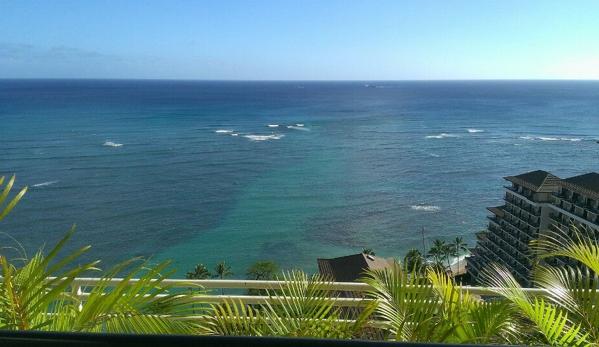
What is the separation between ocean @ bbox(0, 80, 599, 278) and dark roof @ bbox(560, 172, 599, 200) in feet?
19.3

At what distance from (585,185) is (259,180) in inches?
739

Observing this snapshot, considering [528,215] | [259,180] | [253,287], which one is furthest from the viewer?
[259,180]

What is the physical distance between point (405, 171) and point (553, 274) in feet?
104

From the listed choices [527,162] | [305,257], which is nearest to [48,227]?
[305,257]

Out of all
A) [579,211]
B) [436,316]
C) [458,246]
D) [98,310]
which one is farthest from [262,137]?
[98,310]

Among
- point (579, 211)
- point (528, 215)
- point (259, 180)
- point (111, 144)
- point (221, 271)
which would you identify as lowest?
point (259, 180)

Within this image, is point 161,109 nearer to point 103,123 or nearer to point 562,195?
point 103,123

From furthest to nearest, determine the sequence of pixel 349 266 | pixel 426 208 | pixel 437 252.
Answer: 1. pixel 426 208
2. pixel 437 252
3. pixel 349 266

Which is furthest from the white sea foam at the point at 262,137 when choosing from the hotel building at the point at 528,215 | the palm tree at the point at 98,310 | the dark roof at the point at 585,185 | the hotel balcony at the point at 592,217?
the palm tree at the point at 98,310

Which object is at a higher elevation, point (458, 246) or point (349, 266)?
point (349, 266)

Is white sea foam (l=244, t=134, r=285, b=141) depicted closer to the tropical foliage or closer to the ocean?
the ocean

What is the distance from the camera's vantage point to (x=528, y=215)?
1758cm

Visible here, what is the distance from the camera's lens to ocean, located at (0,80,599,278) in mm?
20594

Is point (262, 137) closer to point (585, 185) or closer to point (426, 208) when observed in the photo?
point (426, 208)
